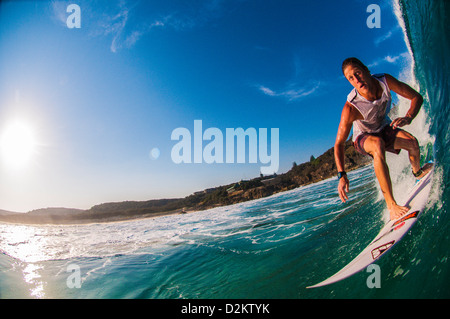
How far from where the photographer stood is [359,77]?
2.44m

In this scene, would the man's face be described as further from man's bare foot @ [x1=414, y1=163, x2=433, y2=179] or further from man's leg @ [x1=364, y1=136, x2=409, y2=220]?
man's bare foot @ [x1=414, y1=163, x2=433, y2=179]

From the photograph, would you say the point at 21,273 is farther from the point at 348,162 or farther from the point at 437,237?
the point at 348,162

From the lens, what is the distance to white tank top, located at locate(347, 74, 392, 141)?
2538mm

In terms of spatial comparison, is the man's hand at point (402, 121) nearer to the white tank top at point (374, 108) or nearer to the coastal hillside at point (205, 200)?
the white tank top at point (374, 108)

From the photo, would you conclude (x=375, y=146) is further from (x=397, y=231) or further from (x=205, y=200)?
(x=205, y=200)

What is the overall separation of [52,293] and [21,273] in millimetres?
2367

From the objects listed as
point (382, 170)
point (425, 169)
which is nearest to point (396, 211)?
point (382, 170)

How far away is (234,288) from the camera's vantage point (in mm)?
4059

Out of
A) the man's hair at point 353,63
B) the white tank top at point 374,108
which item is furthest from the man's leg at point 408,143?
the man's hair at point 353,63

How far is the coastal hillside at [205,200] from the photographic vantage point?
19.8 metres

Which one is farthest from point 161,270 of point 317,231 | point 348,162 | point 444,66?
point 348,162
